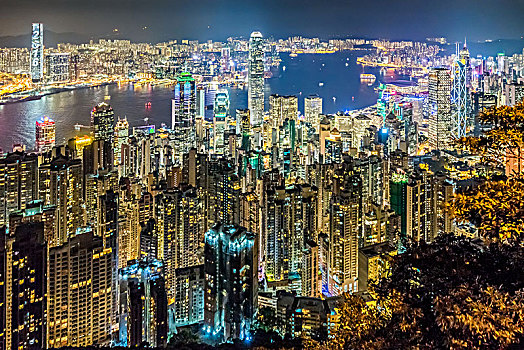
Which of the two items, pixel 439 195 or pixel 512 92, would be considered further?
pixel 512 92

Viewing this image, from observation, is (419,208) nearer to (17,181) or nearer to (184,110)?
(17,181)

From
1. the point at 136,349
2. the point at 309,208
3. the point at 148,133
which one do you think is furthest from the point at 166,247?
the point at 148,133

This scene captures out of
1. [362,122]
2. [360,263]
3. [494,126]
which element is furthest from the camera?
[362,122]

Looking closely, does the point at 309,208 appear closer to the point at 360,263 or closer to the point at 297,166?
the point at 360,263

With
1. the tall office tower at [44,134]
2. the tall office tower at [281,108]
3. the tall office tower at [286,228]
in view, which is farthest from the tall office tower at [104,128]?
the tall office tower at [281,108]

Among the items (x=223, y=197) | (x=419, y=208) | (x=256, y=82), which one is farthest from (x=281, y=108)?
(x=419, y=208)

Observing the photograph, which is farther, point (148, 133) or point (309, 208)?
point (148, 133)
